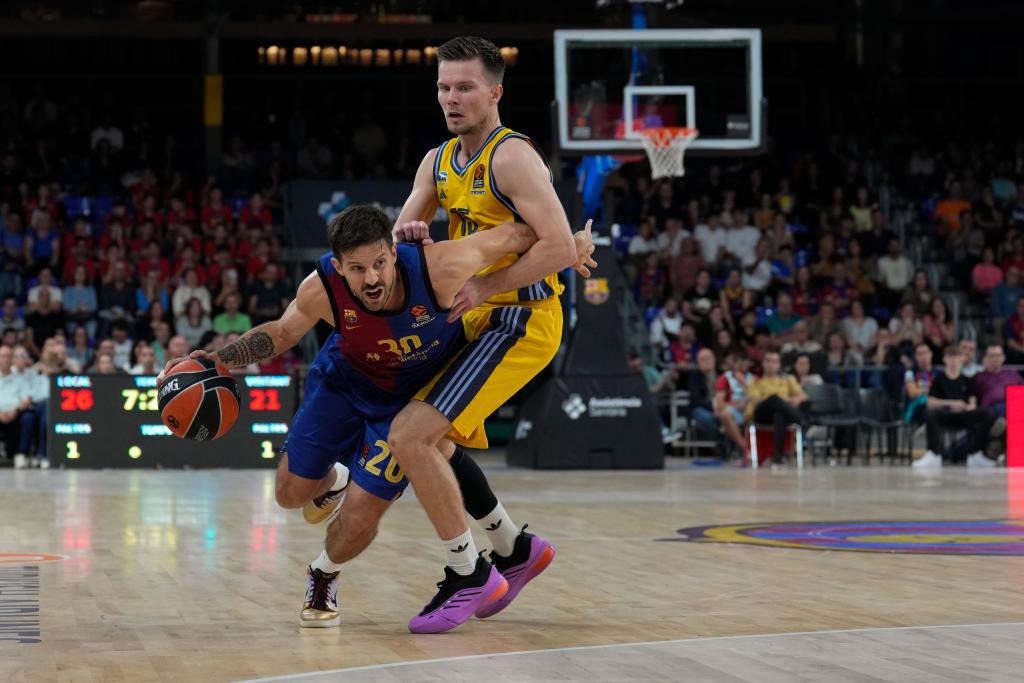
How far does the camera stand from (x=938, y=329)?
20234 millimetres

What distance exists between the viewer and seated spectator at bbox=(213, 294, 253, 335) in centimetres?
1906

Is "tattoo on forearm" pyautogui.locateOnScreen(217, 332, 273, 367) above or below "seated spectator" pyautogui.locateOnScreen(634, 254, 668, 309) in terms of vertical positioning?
below

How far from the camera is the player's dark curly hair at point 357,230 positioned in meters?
5.49

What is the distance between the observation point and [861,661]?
4.94m

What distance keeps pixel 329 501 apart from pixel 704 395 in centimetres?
1248

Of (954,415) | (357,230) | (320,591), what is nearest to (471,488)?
(320,591)

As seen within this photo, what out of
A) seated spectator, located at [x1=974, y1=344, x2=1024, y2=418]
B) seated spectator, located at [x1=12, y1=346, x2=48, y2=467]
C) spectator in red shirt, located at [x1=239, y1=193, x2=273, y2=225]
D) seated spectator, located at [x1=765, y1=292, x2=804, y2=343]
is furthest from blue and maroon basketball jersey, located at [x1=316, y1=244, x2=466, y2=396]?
spectator in red shirt, located at [x1=239, y1=193, x2=273, y2=225]

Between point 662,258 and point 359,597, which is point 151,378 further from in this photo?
point 359,597

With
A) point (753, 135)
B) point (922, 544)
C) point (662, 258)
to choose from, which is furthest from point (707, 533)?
point (662, 258)

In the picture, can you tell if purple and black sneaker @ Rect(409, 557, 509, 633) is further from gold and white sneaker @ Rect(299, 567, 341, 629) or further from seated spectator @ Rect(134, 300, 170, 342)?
seated spectator @ Rect(134, 300, 170, 342)

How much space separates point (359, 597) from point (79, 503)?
5.96 m

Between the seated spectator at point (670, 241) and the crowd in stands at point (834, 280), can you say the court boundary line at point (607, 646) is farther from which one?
the seated spectator at point (670, 241)

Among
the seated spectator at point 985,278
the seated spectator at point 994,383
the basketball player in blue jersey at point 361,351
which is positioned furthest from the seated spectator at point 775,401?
the basketball player in blue jersey at point 361,351

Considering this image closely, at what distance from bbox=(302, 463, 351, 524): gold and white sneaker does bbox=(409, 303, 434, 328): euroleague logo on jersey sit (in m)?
0.95
